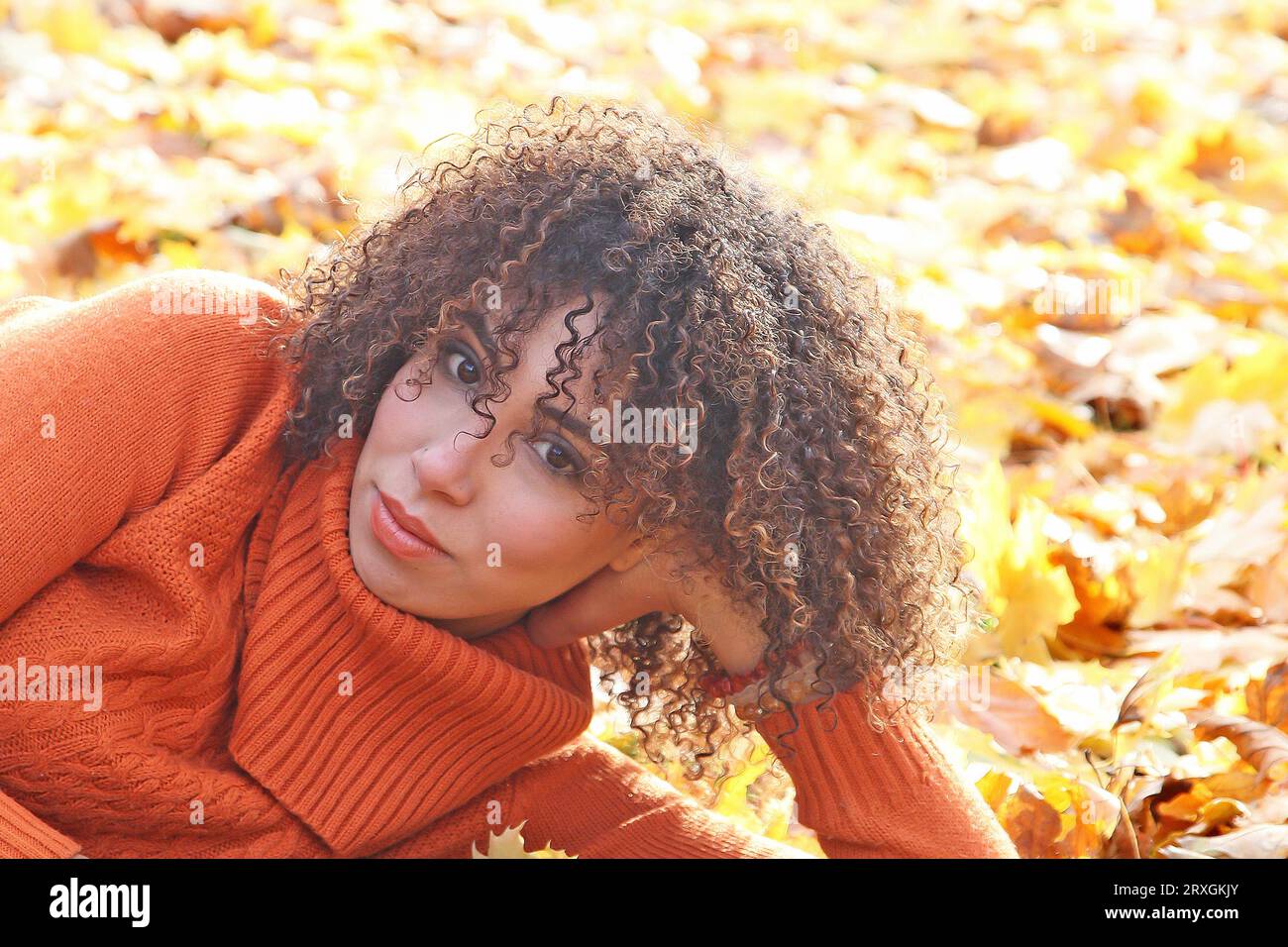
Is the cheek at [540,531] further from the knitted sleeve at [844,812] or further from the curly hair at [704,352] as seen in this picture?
the knitted sleeve at [844,812]

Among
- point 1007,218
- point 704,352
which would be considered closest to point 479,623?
point 704,352

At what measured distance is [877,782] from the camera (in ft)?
5.10

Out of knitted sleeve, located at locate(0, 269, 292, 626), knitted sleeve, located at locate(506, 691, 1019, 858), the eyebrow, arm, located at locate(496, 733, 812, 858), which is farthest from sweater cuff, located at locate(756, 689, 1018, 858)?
knitted sleeve, located at locate(0, 269, 292, 626)

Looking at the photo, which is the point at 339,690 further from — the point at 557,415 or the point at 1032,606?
the point at 1032,606

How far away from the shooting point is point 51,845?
1.37 meters

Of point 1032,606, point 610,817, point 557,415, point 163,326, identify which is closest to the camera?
point 557,415

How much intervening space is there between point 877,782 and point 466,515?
542 millimetres

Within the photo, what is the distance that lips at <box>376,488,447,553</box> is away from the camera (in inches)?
54.6

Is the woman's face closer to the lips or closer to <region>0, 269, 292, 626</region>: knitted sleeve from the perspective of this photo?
the lips
